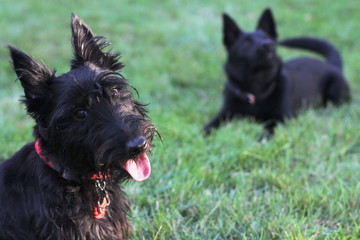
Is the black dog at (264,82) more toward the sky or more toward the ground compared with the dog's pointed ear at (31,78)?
more toward the ground

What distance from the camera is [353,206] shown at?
303 cm

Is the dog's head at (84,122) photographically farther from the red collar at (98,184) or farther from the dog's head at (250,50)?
the dog's head at (250,50)

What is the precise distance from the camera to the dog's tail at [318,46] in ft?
20.9

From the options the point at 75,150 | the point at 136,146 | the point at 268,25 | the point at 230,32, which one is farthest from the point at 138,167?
the point at 268,25

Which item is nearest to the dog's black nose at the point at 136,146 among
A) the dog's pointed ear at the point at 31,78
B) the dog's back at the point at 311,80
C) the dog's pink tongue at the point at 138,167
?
the dog's pink tongue at the point at 138,167

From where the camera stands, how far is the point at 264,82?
5375 millimetres

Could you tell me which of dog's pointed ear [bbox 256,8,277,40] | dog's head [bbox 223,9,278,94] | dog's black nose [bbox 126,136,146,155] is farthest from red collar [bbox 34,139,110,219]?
dog's pointed ear [bbox 256,8,277,40]

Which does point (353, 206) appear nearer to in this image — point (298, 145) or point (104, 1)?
point (298, 145)

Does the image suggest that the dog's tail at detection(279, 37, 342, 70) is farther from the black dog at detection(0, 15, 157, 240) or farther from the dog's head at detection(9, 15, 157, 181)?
the dog's head at detection(9, 15, 157, 181)

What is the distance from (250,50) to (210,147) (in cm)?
178

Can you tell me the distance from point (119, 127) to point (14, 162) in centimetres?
80

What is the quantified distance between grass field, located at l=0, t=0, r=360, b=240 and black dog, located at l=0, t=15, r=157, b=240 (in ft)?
2.23

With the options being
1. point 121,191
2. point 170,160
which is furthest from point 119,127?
point 170,160

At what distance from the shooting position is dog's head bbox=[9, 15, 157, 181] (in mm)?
2090
